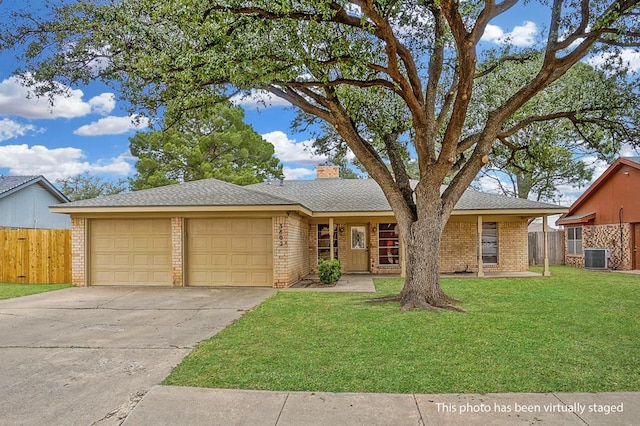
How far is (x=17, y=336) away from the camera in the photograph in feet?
21.1

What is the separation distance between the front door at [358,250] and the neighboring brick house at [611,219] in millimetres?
10088

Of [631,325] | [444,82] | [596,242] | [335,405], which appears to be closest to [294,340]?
[335,405]

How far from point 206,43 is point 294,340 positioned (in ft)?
17.1

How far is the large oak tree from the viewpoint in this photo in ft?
24.8

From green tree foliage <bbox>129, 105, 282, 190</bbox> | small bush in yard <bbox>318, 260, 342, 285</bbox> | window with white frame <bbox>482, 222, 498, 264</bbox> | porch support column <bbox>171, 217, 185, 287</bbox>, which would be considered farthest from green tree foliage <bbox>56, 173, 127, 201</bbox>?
window with white frame <bbox>482, 222, 498, 264</bbox>

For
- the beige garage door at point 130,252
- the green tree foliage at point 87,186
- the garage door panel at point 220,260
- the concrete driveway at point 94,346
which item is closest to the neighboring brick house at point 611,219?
the concrete driveway at point 94,346

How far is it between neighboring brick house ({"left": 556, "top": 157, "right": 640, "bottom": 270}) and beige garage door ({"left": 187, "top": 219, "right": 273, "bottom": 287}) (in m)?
14.4

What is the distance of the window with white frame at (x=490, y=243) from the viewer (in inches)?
636

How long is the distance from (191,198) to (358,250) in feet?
21.6

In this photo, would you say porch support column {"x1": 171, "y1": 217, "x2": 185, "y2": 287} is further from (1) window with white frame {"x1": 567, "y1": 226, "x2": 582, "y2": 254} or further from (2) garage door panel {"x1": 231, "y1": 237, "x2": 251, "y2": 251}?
(1) window with white frame {"x1": 567, "y1": 226, "x2": 582, "y2": 254}

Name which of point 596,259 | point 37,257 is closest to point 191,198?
point 37,257

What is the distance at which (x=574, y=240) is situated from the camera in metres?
21.2

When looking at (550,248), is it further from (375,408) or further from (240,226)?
(375,408)

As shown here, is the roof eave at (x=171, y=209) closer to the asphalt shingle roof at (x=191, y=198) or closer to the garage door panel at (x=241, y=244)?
the asphalt shingle roof at (x=191, y=198)
